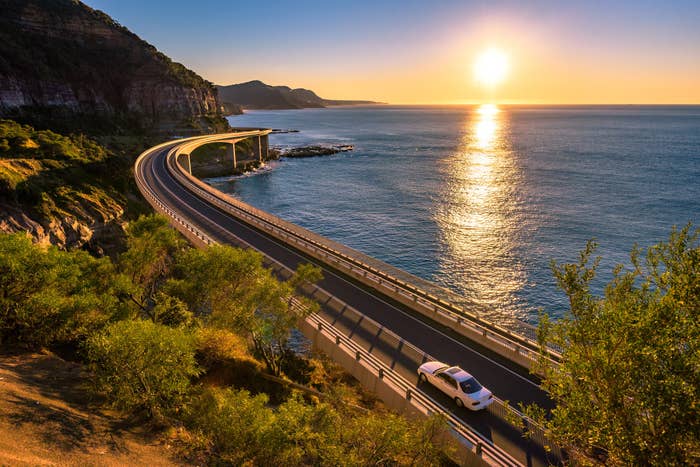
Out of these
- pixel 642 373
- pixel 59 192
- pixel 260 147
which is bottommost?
pixel 260 147

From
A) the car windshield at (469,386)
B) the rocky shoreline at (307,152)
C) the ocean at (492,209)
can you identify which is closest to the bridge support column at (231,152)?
the ocean at (492,209)

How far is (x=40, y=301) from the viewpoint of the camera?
70.8ft

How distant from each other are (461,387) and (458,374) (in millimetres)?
881

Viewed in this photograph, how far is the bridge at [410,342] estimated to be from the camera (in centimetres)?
2033

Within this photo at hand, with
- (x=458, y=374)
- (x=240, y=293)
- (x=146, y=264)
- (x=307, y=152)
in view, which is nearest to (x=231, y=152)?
(x=307, y=152)

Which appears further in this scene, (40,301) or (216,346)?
(216,346)

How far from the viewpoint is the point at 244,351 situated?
30.0 metres

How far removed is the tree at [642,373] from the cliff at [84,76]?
127200 mm

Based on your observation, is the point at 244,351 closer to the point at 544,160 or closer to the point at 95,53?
the point at 544,160

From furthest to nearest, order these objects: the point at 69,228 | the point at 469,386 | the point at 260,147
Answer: the point at 260,147 < the point at 69,228 < the point at 469,386

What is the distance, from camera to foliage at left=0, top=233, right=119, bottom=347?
22.0 metres

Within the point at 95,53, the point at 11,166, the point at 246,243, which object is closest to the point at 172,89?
the point at 95,53

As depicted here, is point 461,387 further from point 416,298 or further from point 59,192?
point 59,192

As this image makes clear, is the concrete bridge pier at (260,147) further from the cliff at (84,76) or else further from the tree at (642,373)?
the tree at (642,373)
